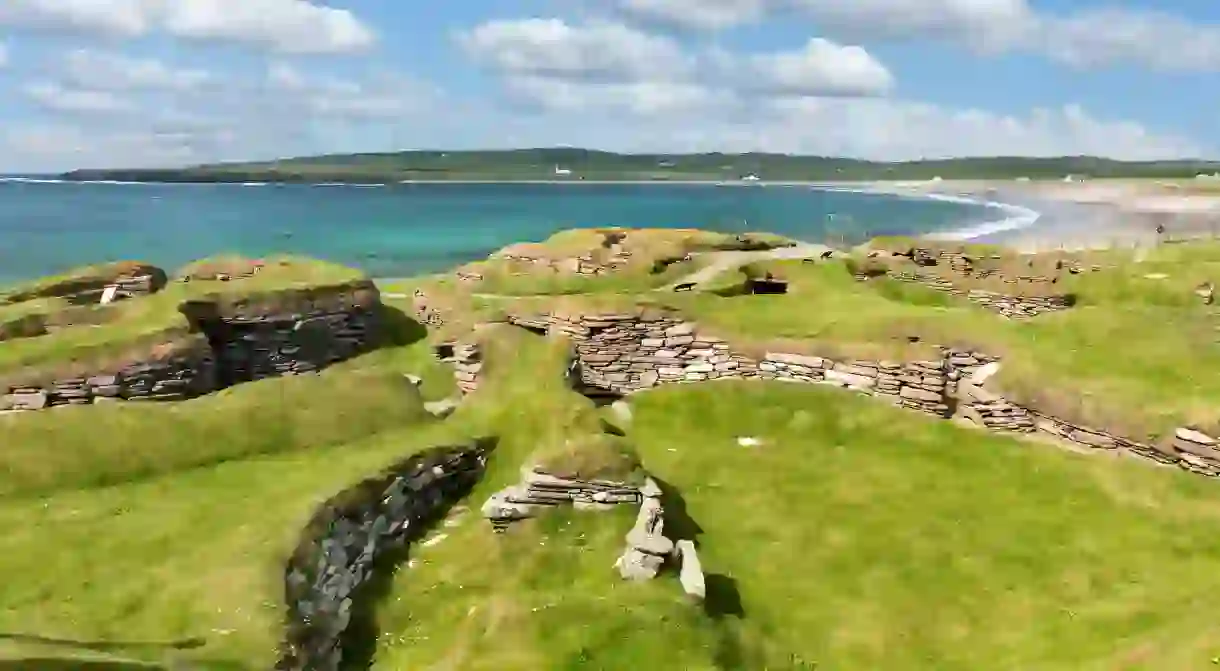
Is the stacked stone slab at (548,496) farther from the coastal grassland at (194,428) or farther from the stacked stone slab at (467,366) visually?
the stacked stone slab at (467,366)

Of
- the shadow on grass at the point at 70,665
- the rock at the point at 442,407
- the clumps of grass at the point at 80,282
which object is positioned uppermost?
the clumps of grass at the point at 80,282

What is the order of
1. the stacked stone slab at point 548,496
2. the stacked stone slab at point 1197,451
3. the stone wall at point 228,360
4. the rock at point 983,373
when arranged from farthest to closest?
the rock at point 983,373, the stone wall at point 228,360, the stacked stone slab at point 1197,451, the stacked stone slab at point 548,496

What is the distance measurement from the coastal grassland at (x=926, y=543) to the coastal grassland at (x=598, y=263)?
1488 centimetres

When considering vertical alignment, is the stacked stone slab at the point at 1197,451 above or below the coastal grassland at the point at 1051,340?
below

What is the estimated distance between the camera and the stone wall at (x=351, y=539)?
12.4 metres

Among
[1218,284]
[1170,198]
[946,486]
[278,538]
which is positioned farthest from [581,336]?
[1170,198]

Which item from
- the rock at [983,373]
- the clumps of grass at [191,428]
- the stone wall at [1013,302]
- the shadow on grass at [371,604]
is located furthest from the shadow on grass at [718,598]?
the stone wall at [1013,302]

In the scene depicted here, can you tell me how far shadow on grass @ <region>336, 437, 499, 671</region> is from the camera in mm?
13172

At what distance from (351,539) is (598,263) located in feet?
82.4

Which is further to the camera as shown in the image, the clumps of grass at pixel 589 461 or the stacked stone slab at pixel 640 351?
the stacked stone slab at pixel 640 351

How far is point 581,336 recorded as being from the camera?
25.7 m

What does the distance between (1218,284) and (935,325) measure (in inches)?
567

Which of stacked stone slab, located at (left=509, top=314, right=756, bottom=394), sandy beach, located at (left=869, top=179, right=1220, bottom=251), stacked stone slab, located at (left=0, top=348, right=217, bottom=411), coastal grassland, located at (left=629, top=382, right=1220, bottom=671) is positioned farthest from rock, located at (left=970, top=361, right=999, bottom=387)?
sandy beach, located at (left=869, top=179, right=1220, bottom=251)

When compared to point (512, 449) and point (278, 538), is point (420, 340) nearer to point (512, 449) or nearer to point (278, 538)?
point (512, 449)
